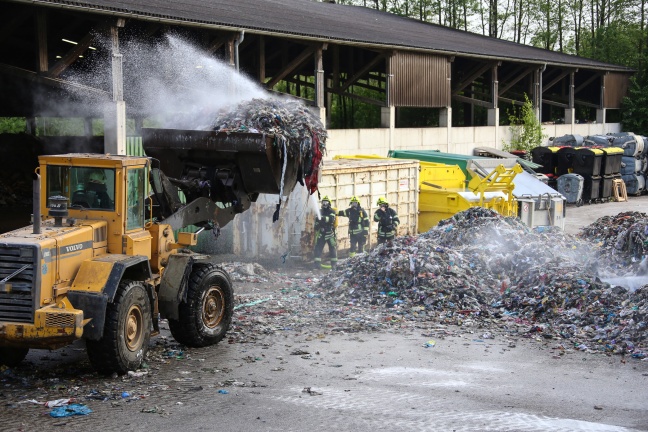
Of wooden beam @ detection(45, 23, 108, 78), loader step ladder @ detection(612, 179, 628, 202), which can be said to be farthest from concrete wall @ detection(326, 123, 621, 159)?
wooden beam @ detection(45, 23, 108, 78)

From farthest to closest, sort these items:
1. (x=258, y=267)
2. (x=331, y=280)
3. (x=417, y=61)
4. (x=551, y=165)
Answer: (x=551, y=165)
(x=417, y=61)
(x=258, y=267)
(x=331, y=280)

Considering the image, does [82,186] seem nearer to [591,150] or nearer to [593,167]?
[591,150]

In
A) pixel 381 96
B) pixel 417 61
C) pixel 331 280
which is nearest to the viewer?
pixel 331 280

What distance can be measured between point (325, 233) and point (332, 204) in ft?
3.92

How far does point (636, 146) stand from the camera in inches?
1254

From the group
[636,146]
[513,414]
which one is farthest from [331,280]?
[636,146]

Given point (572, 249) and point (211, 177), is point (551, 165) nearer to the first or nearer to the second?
point (572, 249)

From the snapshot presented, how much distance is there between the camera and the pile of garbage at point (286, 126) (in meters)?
10.1

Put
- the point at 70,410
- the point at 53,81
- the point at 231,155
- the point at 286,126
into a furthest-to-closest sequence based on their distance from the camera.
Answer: the point at 53,81
the point at 286,126
the point at 231,155
the point at 70,410

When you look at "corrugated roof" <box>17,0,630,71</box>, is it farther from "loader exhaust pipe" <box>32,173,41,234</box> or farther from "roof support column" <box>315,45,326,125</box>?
"loader exhaust pipe" <box>32,173,41,234</box>

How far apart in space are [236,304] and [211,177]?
9.04ft

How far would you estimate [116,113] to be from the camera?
16.6m

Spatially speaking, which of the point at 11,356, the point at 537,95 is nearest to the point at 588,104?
the point at 537,95

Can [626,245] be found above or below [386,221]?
below
